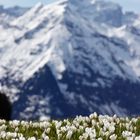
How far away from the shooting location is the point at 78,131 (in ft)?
38.6

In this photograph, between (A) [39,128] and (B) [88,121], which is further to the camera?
(B) [88,121]

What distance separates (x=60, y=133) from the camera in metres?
11.5

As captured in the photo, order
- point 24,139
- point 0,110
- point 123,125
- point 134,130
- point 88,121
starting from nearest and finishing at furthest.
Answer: point 24,139 → point 134,130 → point 123,125 → point 88,121 → point 0,110

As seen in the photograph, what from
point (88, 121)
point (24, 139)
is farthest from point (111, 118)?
point (24, 139)

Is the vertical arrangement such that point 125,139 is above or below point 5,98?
above

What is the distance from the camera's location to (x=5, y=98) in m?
28.6

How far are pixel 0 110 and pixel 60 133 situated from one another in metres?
16.0

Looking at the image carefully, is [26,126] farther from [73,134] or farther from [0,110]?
[0,110]

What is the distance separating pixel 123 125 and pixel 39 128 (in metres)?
1.93

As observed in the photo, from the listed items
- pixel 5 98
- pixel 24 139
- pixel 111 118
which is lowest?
pixel 5 98

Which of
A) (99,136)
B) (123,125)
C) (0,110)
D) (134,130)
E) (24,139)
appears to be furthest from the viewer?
(0,110)

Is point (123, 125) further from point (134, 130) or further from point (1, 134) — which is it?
point (1, 134)

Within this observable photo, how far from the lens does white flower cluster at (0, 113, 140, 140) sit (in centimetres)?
1092

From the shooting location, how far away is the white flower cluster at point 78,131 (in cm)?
1092
